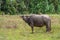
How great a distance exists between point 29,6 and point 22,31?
15653 mm

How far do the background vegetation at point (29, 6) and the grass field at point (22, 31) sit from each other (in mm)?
9448

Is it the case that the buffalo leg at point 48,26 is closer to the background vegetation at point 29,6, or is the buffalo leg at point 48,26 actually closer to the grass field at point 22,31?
the grass field at point 22,31

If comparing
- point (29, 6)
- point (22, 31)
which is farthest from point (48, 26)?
point (29, 6)

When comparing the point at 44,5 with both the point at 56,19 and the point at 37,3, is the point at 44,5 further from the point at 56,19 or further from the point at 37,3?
the point at 56,19

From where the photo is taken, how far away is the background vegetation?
91.4ft

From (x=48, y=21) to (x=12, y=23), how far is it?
146 inches

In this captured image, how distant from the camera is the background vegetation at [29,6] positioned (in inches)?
1096

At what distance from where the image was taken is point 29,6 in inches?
1203

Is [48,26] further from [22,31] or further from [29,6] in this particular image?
[29,6]

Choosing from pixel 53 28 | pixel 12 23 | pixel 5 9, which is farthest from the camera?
pixel 5 9

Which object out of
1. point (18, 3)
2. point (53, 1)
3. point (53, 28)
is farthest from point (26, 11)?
point (53, 28)

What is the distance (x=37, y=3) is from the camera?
3025 cm

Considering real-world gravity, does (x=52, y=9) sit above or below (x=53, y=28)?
below

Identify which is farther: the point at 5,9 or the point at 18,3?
the point at 18,3
